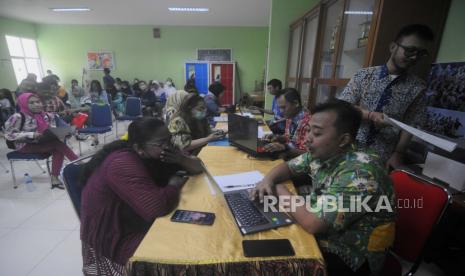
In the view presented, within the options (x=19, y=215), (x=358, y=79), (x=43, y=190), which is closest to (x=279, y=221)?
(x=358, y=79)

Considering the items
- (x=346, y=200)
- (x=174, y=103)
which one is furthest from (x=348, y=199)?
(x=174, y=103)

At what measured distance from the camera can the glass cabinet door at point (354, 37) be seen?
2.05 m

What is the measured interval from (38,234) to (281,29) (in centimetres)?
453

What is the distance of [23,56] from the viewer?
24.1 ft

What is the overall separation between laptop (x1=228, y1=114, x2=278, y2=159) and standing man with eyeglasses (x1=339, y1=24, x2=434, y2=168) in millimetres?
657

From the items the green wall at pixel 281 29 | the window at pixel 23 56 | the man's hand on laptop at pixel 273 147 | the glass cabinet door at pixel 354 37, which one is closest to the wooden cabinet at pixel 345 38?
the glass cabinet door at pixel 354 37

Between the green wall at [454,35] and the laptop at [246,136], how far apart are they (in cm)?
140

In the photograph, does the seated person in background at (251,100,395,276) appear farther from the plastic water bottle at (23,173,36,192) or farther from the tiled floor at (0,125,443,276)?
the plastic water bottle at (23,173,36,192)

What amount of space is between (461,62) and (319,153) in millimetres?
1290

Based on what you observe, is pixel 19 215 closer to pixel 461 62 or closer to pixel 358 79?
pixel 358 79

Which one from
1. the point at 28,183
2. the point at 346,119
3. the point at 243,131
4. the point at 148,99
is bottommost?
the point at 28,183

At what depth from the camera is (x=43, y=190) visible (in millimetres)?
2711

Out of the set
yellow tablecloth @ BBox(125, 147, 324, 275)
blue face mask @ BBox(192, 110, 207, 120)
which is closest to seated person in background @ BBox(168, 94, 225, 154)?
blue face mask @ BBox(192, 110, 207, 120)

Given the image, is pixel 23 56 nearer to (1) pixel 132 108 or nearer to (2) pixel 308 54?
(1) pixel 132 108
